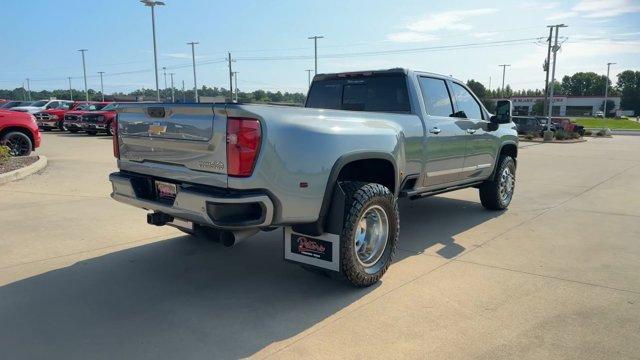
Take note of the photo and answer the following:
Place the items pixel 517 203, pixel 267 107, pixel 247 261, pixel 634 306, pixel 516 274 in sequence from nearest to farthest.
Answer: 1. pixel 267 107
2. pixel 634 306
3. pixel 516 274
4. pixel 247 261
5. pixel 517 203

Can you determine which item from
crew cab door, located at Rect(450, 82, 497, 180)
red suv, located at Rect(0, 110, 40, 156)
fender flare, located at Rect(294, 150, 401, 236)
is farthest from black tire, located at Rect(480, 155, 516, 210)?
red suv, located at Rect(0, 110, 40, 156)

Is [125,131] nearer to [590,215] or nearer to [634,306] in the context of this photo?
[634,306]

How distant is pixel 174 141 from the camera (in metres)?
3.76

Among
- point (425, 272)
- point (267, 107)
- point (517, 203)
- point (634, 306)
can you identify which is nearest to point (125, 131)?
point (267, 107)

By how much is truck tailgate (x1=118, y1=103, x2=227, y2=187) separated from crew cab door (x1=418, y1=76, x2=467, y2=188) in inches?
101

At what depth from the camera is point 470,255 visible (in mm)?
5164

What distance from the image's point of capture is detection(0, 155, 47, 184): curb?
8.88 m

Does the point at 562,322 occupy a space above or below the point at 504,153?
below

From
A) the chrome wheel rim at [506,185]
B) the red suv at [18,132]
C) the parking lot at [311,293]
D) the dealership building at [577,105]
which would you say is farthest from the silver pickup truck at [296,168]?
the dealership building at [577,105]

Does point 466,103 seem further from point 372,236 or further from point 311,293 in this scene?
point 311,293

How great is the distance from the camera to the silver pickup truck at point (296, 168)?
133 inches

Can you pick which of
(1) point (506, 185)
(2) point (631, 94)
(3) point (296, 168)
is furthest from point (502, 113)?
(2) point (631, 94)

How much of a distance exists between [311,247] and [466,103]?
3434 mm

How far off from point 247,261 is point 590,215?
17.2 ft
